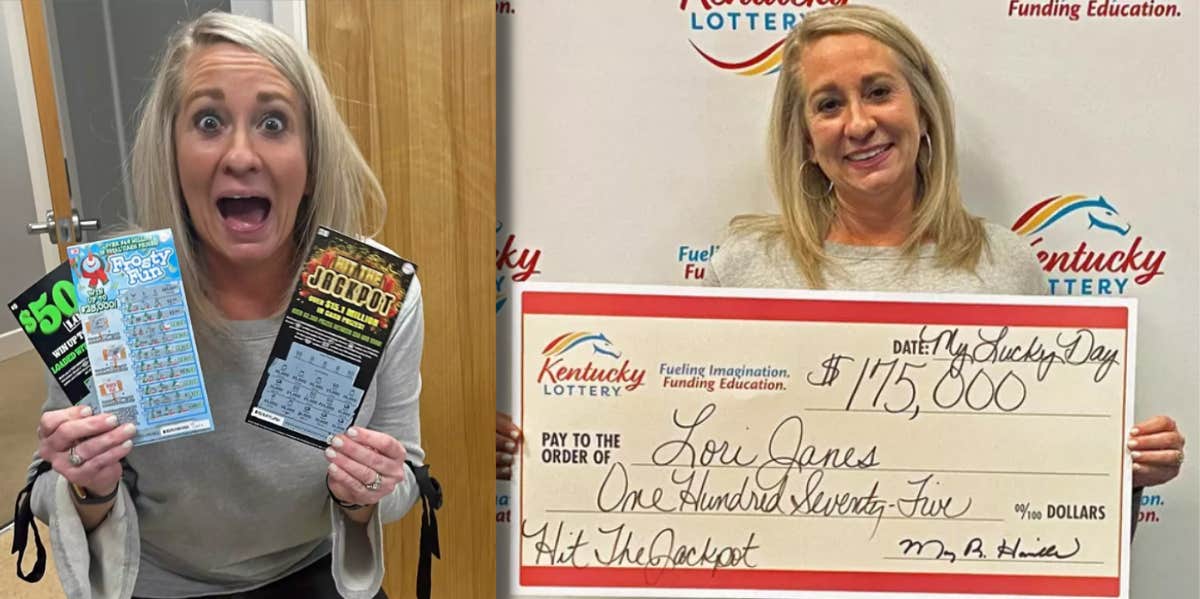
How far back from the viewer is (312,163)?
2.73 feet

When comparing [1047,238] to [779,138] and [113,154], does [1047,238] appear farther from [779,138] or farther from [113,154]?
[113,154]

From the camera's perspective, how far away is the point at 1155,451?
1050mm

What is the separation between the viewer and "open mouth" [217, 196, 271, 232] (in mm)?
808

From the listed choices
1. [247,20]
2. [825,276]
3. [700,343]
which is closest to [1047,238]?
[825,276]

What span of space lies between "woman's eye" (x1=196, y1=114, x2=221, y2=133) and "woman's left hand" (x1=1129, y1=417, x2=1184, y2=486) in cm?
114

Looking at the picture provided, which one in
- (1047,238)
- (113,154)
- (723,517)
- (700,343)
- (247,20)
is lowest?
(723,517)

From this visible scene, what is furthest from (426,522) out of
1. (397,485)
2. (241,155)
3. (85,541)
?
(241,155)

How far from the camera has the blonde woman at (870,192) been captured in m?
0.99

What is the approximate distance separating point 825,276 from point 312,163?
2.05ft

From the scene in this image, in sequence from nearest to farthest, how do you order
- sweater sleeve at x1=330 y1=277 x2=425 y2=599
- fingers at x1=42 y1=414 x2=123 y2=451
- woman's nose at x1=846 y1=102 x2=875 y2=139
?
fingers at x1=42 y1=414 x2=123 y2=451, sweater sleeve at x1=330 y1=277 x2=425 y2=599, woman's nose at x1=846 y1=102 x2=875 y2=139

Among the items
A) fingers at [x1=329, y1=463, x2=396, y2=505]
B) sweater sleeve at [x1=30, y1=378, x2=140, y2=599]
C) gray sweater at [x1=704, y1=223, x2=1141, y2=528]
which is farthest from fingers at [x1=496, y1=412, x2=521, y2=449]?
sweater sleeve at [x1=30, y1=378, x2=140, y2=599]

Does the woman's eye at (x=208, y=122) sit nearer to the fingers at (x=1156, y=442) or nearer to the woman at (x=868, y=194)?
the woman at (x=868, y=194)

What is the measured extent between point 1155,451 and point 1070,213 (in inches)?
13.0

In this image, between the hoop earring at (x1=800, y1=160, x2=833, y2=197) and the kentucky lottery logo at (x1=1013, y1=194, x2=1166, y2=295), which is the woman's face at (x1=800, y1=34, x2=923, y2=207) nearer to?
the hoop earring at (x1=800, y1=160, x2=833, y2=197)
